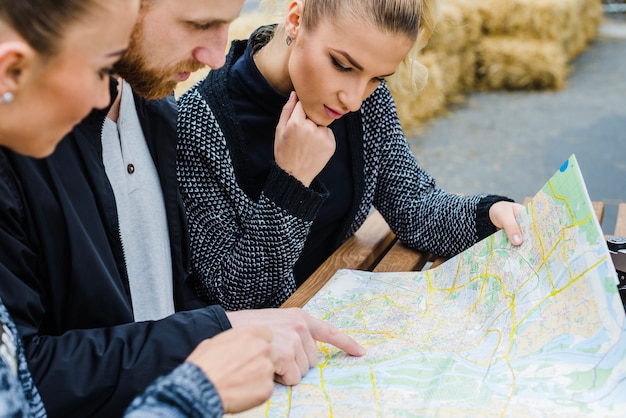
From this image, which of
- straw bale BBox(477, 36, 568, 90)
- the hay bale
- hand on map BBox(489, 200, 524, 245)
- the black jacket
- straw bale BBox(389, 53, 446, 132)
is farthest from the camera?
the hay bale

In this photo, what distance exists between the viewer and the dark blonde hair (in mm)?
866

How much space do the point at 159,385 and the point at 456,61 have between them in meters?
6.60

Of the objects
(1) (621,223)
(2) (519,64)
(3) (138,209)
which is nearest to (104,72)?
(3) (138,209)

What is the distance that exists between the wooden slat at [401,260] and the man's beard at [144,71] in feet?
2.29

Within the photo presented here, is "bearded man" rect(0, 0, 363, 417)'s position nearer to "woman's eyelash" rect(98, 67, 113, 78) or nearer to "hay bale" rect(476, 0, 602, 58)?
"woman's eyelash" rect(98, 67, 113, 78)

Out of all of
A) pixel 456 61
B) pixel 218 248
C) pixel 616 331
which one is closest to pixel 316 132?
pixel 218 248

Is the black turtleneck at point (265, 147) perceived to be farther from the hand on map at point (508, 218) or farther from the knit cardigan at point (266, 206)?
the hand on map at point (508, 218)

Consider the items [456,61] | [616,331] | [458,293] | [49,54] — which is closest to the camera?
[49,54]

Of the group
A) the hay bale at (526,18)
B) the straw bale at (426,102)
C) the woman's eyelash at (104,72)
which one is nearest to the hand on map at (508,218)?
the woman's eyelash at (104,72)

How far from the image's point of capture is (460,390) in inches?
46.6

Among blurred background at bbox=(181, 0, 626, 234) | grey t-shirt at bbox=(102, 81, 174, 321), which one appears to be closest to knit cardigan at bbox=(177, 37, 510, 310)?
grey t-shirt at bbox=(102, 81, 174, 321)

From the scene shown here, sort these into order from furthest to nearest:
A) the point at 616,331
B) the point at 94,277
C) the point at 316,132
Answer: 1. the point at 316,132
2. the point at 94,277
3. the point at 616,331

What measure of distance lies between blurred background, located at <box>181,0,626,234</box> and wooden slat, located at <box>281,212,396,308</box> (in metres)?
2.31

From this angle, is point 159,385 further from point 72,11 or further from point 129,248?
point 129,248
